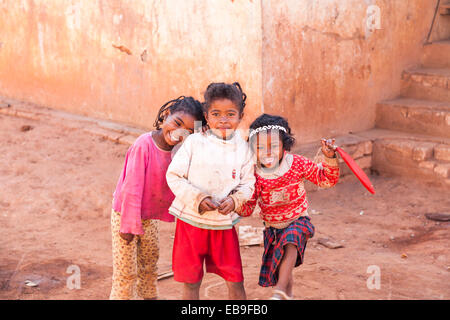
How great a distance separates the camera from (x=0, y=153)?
Answer: 6.21 meters

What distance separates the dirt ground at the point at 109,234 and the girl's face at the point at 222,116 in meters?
1.13

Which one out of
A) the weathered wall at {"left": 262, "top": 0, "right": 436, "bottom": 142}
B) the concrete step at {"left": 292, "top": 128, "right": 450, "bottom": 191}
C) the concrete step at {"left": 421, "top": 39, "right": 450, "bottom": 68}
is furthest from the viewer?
the concrete step at {"left": 421, "top": 39, "right": 450, "bottom": 68}

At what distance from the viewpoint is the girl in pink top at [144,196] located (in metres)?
2.81

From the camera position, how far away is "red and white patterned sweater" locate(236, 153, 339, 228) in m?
2.83

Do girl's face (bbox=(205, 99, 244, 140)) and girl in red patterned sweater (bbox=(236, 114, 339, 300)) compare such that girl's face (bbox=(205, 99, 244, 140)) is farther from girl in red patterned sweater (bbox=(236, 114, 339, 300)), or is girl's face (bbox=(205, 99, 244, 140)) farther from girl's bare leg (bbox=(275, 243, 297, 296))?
girl's bare leg (bbox=(275, 243, 297, 296))

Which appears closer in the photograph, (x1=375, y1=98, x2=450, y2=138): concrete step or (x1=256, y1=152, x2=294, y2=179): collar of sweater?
(x1=256, y1=152, x2=294, y2=179): collar of sweater

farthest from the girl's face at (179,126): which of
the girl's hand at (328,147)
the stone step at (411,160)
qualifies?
the stone step at (411,160)

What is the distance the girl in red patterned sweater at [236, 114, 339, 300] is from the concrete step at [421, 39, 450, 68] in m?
4.18

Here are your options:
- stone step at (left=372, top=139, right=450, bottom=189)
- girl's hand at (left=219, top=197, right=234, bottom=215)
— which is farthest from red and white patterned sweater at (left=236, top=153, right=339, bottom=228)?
stone step at (left=372, top=139, right=450, bottom=189)

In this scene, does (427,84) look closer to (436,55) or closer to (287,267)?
(436,55)

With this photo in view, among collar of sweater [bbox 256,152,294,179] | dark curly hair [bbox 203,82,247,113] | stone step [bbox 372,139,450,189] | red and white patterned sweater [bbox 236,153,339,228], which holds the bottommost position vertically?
stone step [bbox 372,139,450,189]

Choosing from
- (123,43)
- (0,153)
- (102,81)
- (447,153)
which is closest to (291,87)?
(447,153)

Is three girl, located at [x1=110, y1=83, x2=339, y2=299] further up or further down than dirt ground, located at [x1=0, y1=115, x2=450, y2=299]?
further up
